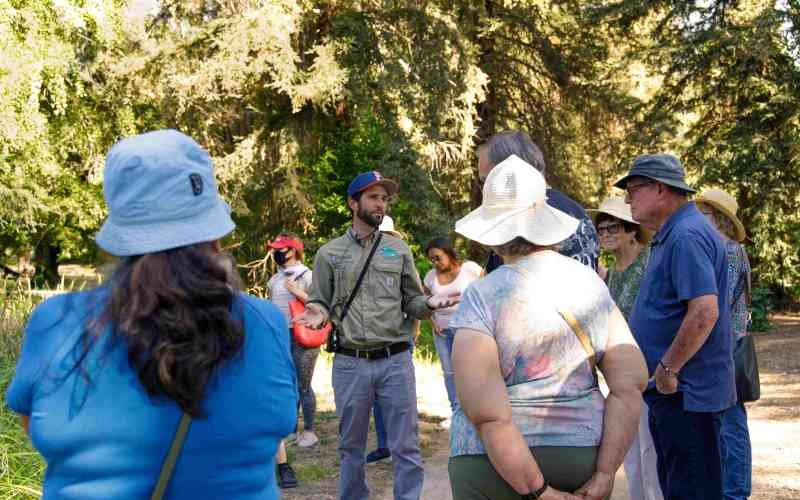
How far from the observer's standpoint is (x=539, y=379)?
298 cm

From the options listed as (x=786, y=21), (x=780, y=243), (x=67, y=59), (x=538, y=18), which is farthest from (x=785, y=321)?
(x=67, y=59)

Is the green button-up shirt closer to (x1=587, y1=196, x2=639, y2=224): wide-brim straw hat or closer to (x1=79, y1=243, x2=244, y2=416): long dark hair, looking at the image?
(x1=587, y1=196, x2=639, y2=224): wide-brim straw hat

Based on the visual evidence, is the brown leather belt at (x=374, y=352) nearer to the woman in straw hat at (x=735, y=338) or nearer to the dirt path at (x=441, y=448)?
the dirt path at (x=441, y=448)

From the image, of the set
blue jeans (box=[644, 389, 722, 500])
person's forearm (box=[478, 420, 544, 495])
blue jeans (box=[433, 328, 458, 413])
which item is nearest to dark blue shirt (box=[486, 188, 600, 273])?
blue jeans (box=[644, 389, 722, 500])

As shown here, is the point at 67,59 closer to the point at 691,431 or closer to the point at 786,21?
the point at 786,21

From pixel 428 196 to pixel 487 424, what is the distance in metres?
15.9

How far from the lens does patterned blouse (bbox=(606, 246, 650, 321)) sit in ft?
18.0

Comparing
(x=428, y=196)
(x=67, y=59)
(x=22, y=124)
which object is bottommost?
(x=428, y=196)

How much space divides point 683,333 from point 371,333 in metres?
2.24

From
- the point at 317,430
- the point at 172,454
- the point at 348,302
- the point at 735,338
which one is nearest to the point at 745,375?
the point at 735,338

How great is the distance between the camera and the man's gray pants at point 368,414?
5785 millimetres

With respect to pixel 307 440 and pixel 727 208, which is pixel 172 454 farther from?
pixel 307 440

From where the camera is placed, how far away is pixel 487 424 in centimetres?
289

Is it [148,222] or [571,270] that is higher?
[148,222]
